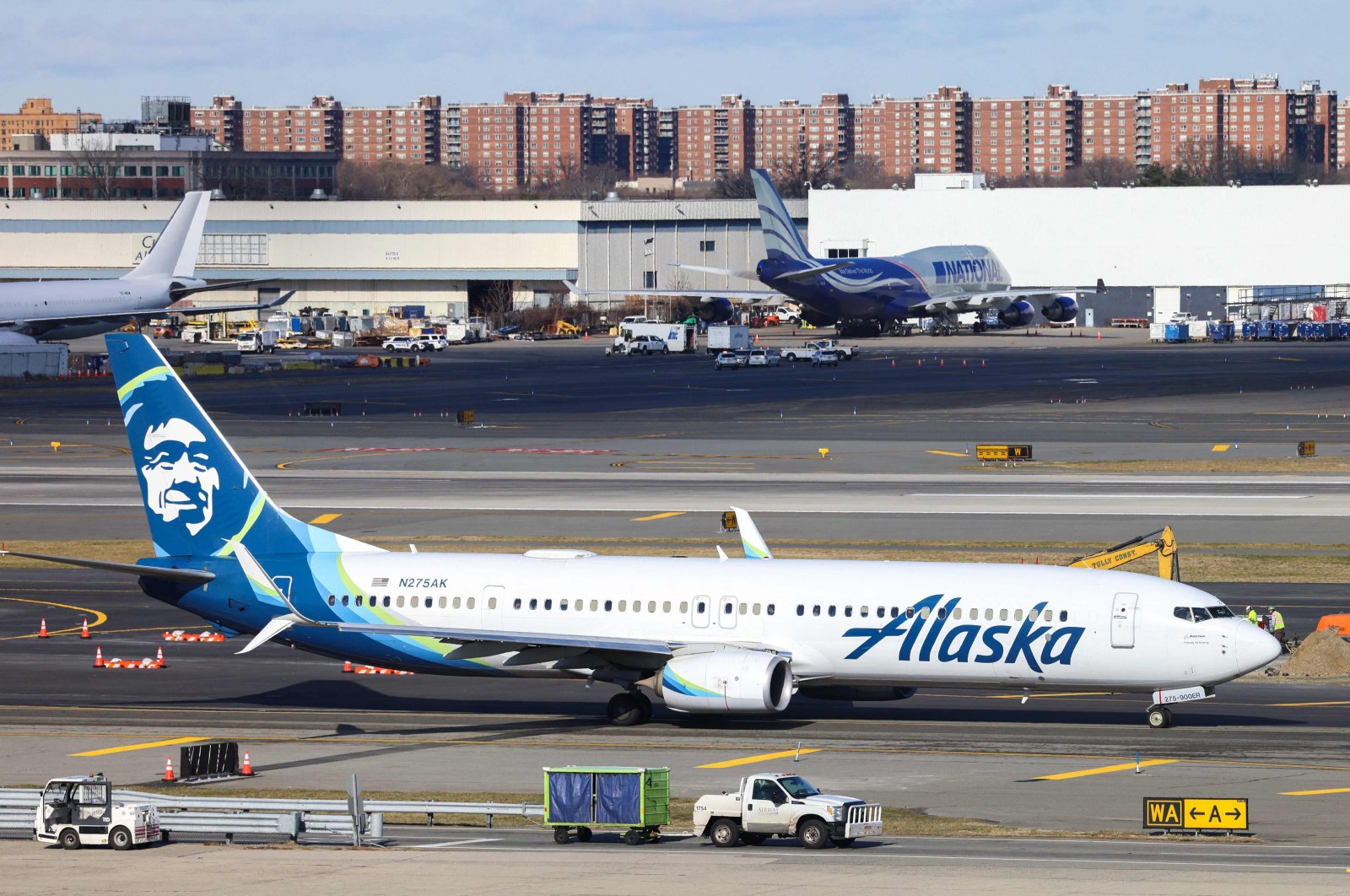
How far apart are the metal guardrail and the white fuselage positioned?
8761 millimetres

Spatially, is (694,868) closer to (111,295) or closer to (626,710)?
(626,710)

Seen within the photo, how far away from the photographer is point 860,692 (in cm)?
4034

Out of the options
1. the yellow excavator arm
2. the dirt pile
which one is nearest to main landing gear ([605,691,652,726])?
the yellow excavator arm

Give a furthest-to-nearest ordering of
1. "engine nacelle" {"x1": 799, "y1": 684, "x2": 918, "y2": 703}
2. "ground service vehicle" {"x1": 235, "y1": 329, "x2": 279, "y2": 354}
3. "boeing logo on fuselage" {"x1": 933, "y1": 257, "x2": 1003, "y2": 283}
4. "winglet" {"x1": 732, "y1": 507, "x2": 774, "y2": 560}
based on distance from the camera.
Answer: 1. "boeing logo on fuselage" {"x1": 933, "y1": 257, "x2": 1003, "y2": 283}
2. "ground service vehicle" {"x1": 235, "y1": 329, "x2": 279, "y2": 354}
3. "winglet" {"x1": 732, "y1": 507, "x2": 774, "y2": 560}
4. "engine nacelle" {"x1": 799, "y1": 684, "x2": 918, "y2": 703}

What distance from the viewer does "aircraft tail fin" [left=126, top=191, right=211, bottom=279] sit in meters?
150

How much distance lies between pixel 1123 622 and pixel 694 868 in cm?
1322

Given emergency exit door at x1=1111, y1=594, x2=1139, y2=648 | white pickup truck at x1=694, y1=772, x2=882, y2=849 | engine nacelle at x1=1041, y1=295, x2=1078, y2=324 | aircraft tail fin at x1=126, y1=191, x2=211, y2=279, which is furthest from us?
engine nacelle at x1=1041, y1=295, x2=1078, y2=324

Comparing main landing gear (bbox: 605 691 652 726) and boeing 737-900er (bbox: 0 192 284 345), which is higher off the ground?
boeing 737-900er (bbox: 0 192 284 345)

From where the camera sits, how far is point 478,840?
30.7 meters

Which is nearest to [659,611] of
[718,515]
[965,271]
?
[718,515]

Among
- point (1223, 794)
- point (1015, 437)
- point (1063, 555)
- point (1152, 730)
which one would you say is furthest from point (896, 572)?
point (1015, 437)

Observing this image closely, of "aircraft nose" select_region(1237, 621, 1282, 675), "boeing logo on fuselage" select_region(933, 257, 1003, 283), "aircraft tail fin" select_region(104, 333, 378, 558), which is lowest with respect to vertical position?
"aircraft nose" select_region(1237, 621, 1282, 675)

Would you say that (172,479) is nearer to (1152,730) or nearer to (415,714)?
(415,714)

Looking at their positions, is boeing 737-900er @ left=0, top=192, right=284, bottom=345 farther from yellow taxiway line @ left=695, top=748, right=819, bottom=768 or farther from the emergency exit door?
the emergency exit door
